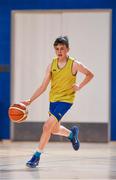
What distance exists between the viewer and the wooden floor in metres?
6.18

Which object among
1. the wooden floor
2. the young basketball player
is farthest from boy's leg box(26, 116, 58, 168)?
the wooden floor

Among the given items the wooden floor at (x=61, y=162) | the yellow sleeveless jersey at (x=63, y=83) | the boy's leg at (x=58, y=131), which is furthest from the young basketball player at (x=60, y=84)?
the wooden floor at (x=61, y=162)

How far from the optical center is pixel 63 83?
22.9ft

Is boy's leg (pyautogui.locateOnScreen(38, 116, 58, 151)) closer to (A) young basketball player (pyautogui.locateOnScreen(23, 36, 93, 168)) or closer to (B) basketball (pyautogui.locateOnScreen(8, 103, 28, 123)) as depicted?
(A) young basketball player (pyautogui.locateOnScreen(23, 36, 93, 168))

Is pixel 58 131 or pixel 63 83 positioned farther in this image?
pixel 58 131

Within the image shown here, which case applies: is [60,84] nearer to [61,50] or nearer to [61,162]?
[61,50]

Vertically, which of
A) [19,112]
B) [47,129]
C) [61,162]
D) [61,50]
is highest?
[61,50]

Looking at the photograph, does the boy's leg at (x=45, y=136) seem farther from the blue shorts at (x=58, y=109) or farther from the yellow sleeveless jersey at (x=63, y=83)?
the yellow sleeveless jersey at (x=63, y=83)

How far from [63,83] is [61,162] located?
1215mm

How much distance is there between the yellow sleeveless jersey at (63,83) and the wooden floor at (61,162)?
3.07 ft

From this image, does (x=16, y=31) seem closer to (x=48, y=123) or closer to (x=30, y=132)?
(x=30, y=132)

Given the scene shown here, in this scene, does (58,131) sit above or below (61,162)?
above

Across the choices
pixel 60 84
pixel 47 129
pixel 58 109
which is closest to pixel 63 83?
pixel 60 84

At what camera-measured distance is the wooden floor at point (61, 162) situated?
20.3 ft
